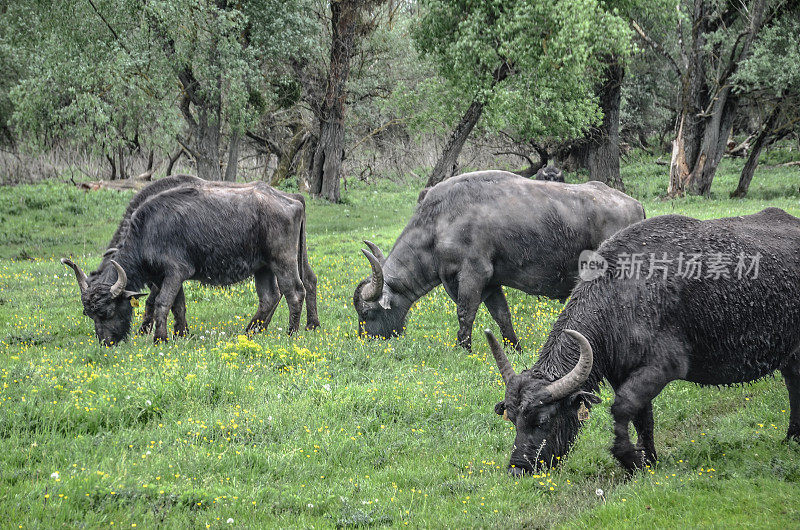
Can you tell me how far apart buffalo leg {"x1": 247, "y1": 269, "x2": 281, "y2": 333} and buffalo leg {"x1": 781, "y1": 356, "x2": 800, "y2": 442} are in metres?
7.96

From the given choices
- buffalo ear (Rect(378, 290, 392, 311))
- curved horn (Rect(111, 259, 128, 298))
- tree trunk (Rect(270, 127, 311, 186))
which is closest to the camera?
curved horn (Rect(111, 259, 128, 298))

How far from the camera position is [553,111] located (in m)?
22.2

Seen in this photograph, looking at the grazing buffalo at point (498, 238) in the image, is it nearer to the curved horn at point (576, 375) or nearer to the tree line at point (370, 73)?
the curved horn at point (576, 375)

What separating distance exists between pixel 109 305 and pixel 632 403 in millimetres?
8051

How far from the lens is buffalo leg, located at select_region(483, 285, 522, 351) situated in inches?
453

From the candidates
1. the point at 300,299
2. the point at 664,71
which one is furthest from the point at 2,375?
the point at 664,71

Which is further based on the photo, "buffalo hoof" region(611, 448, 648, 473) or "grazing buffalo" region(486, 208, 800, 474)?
"buffalo hoof" region(611, 448, 648, 473)

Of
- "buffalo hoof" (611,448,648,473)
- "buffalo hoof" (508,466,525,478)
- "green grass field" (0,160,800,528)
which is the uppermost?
"buffalo hoof" (611,448,648,473)

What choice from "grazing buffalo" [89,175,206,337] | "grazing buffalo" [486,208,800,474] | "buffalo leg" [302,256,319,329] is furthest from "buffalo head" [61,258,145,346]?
"grazing buffalo" [486,208,800,474]

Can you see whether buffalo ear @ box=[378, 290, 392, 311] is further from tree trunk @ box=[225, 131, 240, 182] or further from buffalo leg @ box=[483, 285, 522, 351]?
tree trunk @ box=[225, 131, 240, 182]

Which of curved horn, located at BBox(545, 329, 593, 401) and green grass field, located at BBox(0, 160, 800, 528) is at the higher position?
curved horn, located at BBox(545, 329, 593, 401)

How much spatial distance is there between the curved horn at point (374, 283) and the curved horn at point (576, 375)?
17.5ft

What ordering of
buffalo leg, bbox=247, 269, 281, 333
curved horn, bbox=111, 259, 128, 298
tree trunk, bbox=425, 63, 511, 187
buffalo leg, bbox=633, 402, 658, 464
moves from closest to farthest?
buffalo leg, bbox=633, 402, 658, 464 < curved horn, bbox=111, 259, 128, 298 < buffalo leg, bbox=247, 269, 281, 333 < tree trunk, bbox=425, 63, 511, 187

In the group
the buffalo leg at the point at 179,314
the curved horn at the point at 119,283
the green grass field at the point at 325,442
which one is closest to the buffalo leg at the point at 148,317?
the buffalo leg at the point at 179,314
